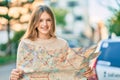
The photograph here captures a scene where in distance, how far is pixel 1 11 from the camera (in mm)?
34906

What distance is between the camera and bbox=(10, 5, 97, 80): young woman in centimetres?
448

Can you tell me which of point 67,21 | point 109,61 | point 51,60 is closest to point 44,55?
point 51,60

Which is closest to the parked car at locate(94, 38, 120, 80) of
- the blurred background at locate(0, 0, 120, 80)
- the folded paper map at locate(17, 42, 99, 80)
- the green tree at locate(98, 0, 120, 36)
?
the blurred background at locate(0, 0, 120, 80)

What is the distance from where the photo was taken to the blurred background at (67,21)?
18094mm

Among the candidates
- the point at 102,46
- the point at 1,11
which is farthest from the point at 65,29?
the point at 102,46

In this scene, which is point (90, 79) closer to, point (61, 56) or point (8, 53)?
point (61, 56)

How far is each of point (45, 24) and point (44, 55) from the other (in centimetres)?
27

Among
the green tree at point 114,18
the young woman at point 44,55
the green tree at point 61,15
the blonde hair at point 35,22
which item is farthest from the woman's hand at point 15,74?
the green tree at point 61,15

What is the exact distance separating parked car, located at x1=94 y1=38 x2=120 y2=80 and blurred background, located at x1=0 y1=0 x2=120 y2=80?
2.94 ft

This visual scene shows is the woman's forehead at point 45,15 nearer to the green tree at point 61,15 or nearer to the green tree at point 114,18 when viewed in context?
the green tree at point 114,18

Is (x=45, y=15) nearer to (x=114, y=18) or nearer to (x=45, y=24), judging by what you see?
(x=45, y=24)

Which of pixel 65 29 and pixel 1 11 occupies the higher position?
pixel 1 11

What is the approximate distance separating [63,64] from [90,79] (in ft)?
0.87

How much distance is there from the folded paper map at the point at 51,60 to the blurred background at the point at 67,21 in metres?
3.75
